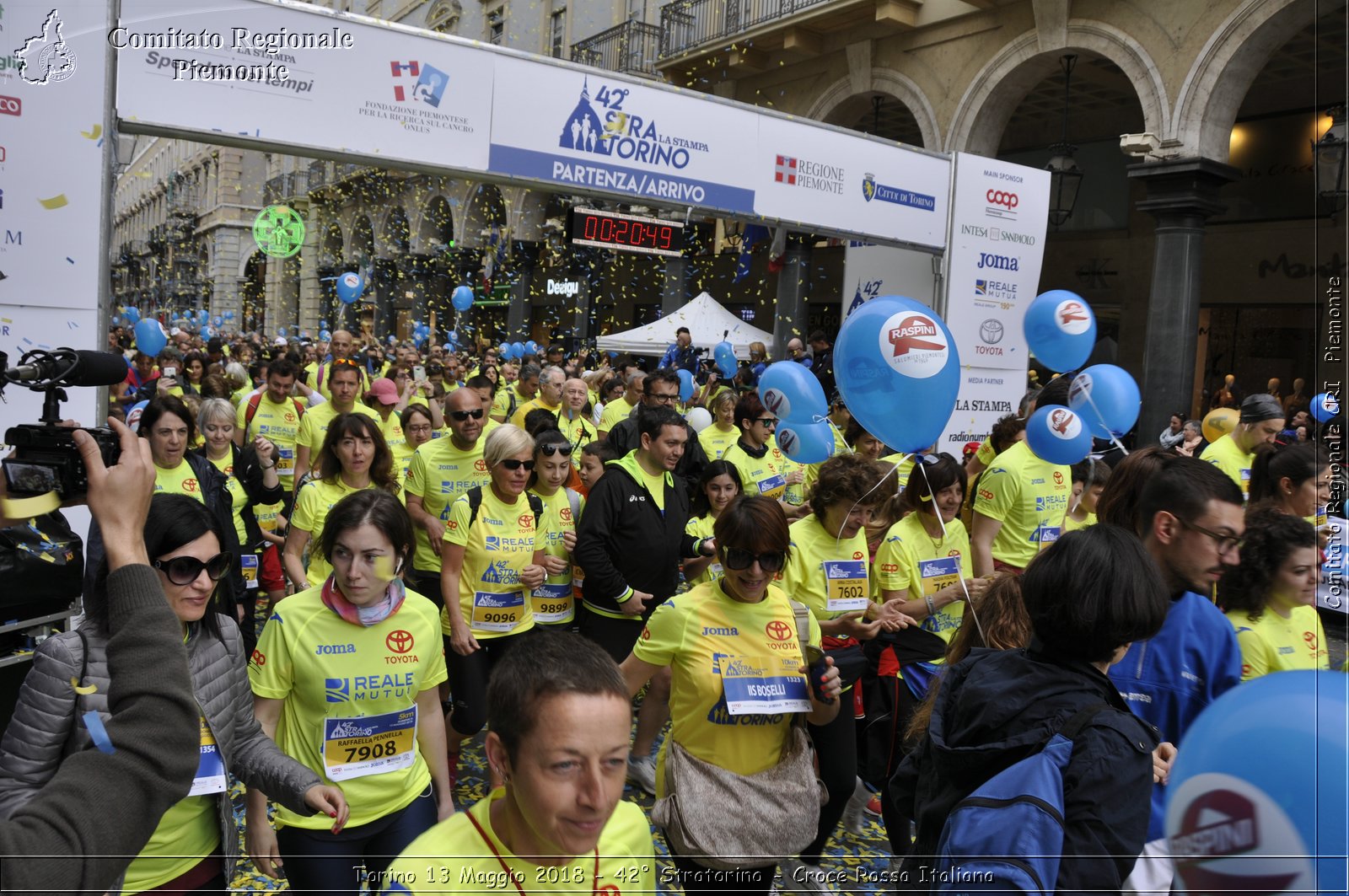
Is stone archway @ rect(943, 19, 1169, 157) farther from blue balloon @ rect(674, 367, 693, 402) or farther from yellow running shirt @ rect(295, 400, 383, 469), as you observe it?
yellow running shirt @ rect(295, 400, 383, 469)

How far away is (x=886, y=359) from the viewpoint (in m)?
4.30

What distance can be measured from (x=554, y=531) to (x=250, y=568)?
1.96m

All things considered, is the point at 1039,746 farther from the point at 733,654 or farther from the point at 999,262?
the point at 999,262

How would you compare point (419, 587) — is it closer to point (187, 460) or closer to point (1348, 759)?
point (187, 460)

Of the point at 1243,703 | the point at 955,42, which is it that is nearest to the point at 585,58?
the point at 955,42

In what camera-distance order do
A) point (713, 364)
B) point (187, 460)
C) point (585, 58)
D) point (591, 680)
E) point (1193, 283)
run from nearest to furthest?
point (591, 680) → point (187, 460) → point (1193, 283) → point (713, 364) → point (585, 58)

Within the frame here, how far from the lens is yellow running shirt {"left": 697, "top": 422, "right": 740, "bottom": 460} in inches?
309

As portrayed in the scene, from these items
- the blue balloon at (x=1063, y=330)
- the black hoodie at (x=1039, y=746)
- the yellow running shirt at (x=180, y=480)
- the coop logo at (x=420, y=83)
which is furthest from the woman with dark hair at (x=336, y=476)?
the blue balloon at (x=1063, y=330)

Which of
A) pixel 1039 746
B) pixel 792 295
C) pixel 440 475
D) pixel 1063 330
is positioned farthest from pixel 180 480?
pixel 792 295

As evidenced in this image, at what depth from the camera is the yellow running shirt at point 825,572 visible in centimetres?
414

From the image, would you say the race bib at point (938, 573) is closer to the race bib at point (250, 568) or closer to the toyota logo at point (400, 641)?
the toyota logo at point (400, 641)

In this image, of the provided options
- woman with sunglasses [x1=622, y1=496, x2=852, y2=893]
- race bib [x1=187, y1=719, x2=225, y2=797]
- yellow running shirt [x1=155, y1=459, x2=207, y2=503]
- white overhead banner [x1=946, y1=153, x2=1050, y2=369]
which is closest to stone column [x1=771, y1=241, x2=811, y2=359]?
white overhead banner [x1=946, y1=153, x2=1050, y2=369]

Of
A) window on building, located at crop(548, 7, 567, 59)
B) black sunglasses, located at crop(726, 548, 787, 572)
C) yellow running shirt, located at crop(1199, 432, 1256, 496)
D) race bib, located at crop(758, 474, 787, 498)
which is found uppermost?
window on building, located at crop(548, 7, 567, 59)

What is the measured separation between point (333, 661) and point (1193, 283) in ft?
42.6
